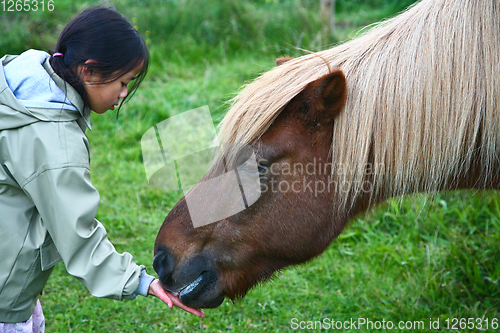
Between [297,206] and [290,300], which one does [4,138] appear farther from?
[290,300]

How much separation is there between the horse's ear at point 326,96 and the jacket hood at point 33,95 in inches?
39.7

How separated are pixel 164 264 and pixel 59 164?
0.64 m

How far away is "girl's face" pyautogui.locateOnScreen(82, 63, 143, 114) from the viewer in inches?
73.9

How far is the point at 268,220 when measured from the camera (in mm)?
2012

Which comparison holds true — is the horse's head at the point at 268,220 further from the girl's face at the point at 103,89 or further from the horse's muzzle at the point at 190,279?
the girl's face at the point at 103,89

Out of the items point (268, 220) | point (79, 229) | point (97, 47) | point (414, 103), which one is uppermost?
point (97, 47)

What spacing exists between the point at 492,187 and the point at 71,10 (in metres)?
7.53

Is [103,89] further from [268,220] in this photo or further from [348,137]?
[348,137]

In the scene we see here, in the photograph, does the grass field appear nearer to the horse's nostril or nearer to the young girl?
the horse's nostril

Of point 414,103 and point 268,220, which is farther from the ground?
point 414,103

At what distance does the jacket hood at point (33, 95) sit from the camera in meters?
1.72

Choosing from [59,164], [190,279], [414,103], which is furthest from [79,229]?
[414,103]

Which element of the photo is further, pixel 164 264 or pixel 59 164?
pixel 164 264

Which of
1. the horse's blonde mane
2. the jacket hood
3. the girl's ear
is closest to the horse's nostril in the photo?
the horse's blonde mane
